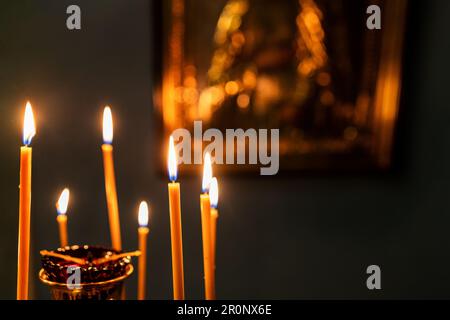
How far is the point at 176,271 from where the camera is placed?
583 mm

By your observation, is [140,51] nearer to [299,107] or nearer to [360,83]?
[299,107]

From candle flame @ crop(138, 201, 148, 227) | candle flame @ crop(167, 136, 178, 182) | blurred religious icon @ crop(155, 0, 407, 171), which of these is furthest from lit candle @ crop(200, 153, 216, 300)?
blurred religious icon @ crop(155, 0, 407, 171)

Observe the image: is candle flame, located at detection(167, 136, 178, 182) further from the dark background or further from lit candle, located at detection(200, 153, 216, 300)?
the dark background

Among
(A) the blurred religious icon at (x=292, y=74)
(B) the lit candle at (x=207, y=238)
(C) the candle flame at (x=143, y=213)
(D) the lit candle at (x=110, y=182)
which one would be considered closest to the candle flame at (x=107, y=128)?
(D) the lit candle at (x=110, y=182)

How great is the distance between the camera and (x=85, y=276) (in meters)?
0.58

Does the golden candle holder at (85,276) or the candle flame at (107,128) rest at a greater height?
the candle flame at (107,128)

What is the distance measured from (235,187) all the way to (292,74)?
1.26ft

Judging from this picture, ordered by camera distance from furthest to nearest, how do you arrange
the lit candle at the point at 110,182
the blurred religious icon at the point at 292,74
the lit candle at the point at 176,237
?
the blurred religious icon at the point at 292,74, the lit candle at the point at 110,182, the lit candle at the point at 176,237

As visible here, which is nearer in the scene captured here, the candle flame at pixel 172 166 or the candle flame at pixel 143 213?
the candle flame at pixel 172 166

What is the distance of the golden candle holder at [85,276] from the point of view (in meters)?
0.59

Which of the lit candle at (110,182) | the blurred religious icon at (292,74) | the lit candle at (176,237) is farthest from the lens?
the blurred religious icon at (292,74)

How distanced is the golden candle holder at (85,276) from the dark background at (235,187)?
924 millimetres

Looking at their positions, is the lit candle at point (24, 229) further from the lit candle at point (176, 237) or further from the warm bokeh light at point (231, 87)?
the warm bokeh light at point (231, 87)
